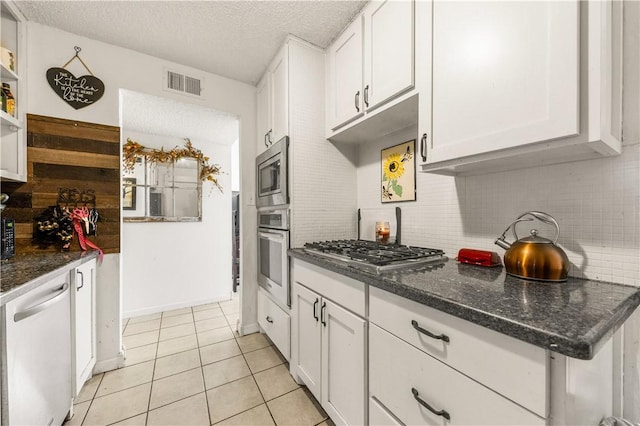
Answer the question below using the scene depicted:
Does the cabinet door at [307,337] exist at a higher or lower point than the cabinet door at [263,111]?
lower

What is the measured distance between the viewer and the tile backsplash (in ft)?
2.87

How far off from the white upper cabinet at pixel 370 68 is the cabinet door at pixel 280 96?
321mm

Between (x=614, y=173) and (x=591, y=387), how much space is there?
2.40 ft

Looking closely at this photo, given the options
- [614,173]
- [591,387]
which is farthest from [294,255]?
[614,173]

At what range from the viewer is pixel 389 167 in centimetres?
183

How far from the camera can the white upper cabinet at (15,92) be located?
155cm

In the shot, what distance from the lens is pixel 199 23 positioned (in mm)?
1733

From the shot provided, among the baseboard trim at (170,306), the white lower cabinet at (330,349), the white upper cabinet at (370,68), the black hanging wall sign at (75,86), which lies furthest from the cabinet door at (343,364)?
the baseboard trim at (170,306)

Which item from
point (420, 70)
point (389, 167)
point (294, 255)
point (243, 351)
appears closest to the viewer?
point (420, 70)

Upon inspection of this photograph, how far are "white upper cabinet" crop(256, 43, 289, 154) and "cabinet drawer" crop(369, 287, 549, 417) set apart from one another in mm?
1492

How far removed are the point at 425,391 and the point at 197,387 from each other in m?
1.57

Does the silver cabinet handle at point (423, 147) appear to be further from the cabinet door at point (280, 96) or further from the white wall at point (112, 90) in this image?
the white wall at point (112, 90)

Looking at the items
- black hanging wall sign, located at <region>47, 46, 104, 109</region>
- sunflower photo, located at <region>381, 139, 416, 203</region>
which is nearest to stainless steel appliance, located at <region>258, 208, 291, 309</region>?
sunflower photo, located at <region>381, 139, 416, 203</region>

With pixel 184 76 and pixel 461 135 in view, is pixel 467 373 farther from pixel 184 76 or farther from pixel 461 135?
pixel 184 76
